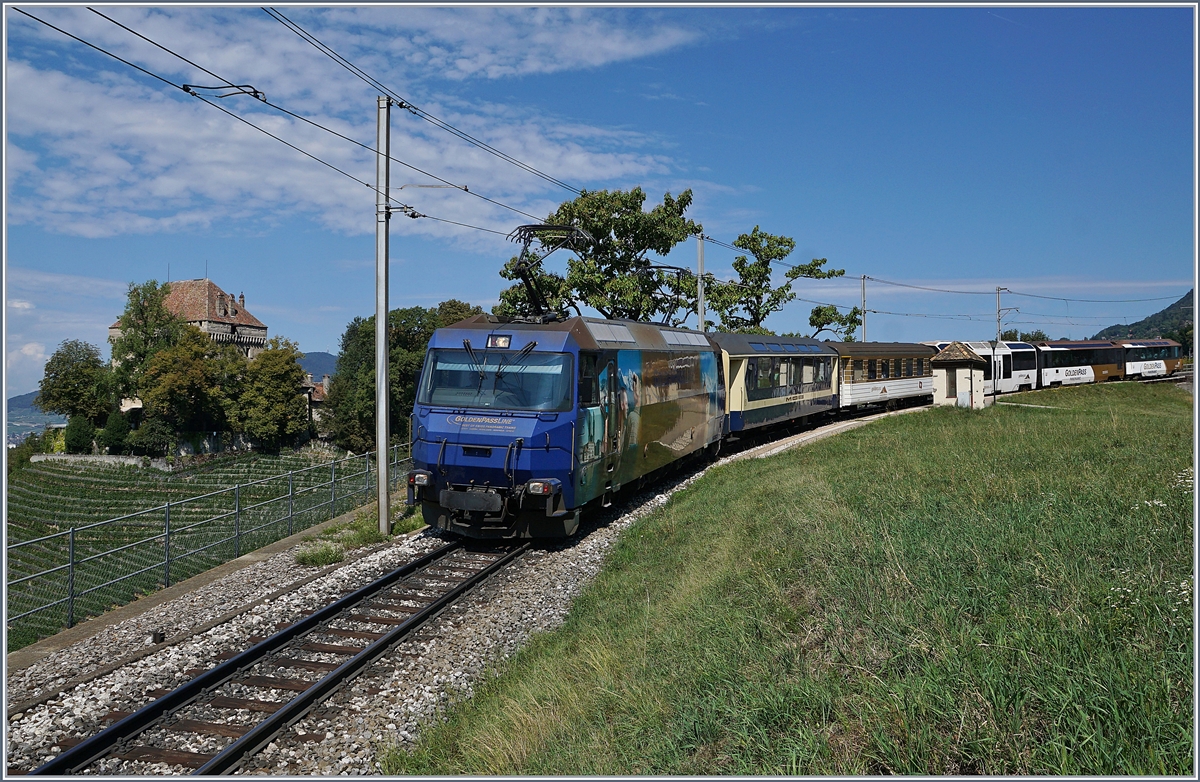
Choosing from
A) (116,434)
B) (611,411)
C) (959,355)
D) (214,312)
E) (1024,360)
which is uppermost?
(214,312)

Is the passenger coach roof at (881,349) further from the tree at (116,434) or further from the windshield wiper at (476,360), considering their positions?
the tree at (116,434)

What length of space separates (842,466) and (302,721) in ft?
37.6

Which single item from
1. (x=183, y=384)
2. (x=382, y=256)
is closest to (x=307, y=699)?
(x=382, y=256)

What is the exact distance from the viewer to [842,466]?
1527 cm

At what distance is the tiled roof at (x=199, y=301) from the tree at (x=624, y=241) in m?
85.5

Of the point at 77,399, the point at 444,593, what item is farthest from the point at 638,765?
the point at 77,399

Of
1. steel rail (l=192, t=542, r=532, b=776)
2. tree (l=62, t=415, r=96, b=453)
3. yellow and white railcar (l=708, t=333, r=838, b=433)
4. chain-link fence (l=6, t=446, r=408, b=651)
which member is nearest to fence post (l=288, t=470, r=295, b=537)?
chain-link fence (l=6, t=446, r=408, b=651)

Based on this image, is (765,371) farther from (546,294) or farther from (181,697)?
(181,697)

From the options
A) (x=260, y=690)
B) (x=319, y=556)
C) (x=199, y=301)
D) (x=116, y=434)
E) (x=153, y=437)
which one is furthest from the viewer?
(x=199, y=301)

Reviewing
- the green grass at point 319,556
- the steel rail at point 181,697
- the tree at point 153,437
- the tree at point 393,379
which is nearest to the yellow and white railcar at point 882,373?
the green grass at point 319,556

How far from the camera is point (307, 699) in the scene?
6.71 meters

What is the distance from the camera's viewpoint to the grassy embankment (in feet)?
13.1

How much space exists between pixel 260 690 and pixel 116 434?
266 ft

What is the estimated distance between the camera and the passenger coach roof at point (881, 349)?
3259 cm
